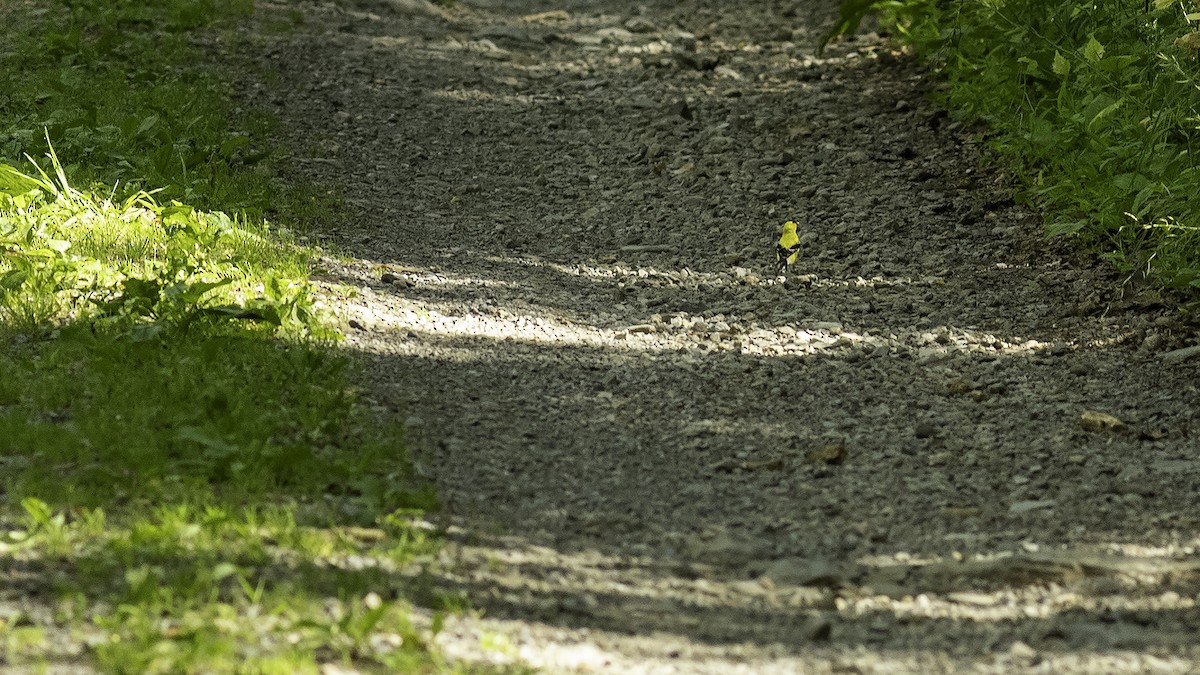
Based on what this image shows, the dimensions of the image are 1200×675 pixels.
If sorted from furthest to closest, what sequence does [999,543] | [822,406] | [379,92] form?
[379,92]
[822,406]
[999,543]

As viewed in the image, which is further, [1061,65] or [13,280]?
[1061,65]

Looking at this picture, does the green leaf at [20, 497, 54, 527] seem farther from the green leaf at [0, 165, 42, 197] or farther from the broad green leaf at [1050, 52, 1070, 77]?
the broad green leaf at [1050, 52, 1070, 77]

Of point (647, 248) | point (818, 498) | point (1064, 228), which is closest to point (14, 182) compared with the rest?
point (647, 248)

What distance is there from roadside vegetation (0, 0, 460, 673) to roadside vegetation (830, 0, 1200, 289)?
2865mm

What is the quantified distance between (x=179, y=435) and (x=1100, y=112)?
3582 mm

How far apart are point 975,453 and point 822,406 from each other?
51cm

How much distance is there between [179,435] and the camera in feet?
11.4

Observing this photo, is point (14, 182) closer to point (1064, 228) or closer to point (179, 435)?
point (179, 435)

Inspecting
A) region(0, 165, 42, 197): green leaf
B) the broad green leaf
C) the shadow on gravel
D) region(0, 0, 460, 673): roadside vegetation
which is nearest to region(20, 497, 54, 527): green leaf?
region(0, 0, 460, 673): roadside vegetation

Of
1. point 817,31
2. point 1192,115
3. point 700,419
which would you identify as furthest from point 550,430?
point 817,31

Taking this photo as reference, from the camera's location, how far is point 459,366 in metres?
4.30

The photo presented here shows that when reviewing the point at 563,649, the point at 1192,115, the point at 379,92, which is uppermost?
the point at 1192,115

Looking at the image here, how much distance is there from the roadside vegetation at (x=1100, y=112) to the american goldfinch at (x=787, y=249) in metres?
0.99

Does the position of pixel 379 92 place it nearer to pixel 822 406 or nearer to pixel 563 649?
pixel 822 406
